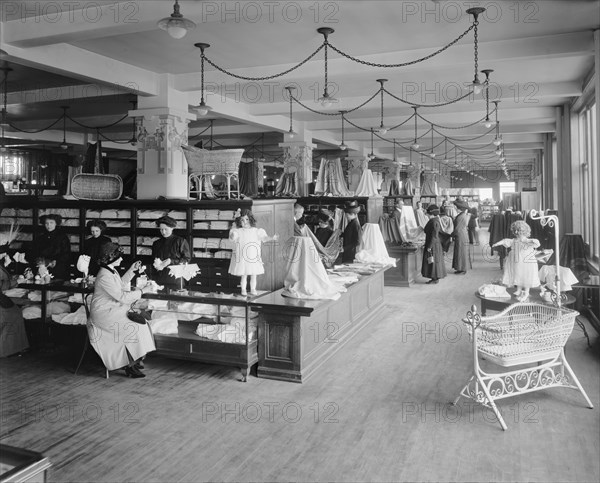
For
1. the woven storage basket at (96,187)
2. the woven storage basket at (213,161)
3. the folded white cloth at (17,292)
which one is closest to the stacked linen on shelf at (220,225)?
the woven storage basket at (213,161)

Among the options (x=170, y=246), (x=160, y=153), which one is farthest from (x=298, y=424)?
(x=160, y=153)

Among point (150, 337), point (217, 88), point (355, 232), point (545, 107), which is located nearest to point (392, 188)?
point (545, 107)

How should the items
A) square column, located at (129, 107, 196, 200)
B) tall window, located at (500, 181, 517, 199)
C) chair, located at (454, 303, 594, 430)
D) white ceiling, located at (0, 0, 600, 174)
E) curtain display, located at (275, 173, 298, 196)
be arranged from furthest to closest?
tall window, located at (500, 181, 517, 199)
curtain display, located at (275, 173, 298, 196)
square column, located at (129, 107, 196, 200)
white ceiling, located at (0, 0, 600, 174)
chair, located at (454, 303, 594, 430)

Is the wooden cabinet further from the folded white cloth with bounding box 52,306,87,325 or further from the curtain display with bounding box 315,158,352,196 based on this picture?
the curtain display with bounding box 315,158,352,196

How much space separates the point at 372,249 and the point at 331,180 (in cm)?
459

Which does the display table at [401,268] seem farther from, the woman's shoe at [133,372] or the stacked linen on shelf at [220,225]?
the woman's shoe at [133,372]

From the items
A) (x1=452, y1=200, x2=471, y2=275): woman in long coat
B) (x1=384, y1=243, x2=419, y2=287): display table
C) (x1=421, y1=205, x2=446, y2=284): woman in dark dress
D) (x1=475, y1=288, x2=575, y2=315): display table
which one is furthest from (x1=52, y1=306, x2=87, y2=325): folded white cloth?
(x1=452, y1=200, x2=471, y2=275): woman in long coat

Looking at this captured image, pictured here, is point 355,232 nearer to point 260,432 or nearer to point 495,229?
point 495,229

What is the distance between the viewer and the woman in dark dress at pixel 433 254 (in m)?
12.0

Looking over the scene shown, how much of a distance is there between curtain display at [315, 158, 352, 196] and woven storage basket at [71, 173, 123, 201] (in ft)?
19.1

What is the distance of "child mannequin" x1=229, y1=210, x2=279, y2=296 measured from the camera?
6.34 m

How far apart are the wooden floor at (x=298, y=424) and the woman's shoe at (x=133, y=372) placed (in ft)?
0.24

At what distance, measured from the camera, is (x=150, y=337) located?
608 centimetres

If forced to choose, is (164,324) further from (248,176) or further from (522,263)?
(248,176)
